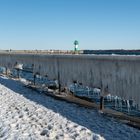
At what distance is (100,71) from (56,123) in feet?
17.7

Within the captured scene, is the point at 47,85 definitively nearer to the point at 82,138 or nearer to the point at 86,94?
the point at 86,94

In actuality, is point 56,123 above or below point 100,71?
below

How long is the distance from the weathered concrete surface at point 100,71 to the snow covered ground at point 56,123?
135 centimetres

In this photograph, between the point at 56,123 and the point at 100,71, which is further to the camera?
the point at 100,71

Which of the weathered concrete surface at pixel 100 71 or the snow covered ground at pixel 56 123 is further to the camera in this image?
the weathered concrete surface at pixel 100 71

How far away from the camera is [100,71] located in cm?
1680

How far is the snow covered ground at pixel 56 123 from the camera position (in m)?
10.5

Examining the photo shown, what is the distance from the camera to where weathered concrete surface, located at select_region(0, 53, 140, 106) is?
1420cm

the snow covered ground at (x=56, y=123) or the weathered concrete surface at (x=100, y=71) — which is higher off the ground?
the weathered concrete surface at (x=100, y=71)

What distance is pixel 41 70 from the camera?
25.5m

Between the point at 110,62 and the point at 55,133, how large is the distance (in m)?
5.92

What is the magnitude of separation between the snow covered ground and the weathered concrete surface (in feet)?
4.44

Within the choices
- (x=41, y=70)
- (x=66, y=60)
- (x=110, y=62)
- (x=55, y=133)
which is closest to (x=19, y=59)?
(x=41, y=70)

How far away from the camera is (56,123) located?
1195 cm
